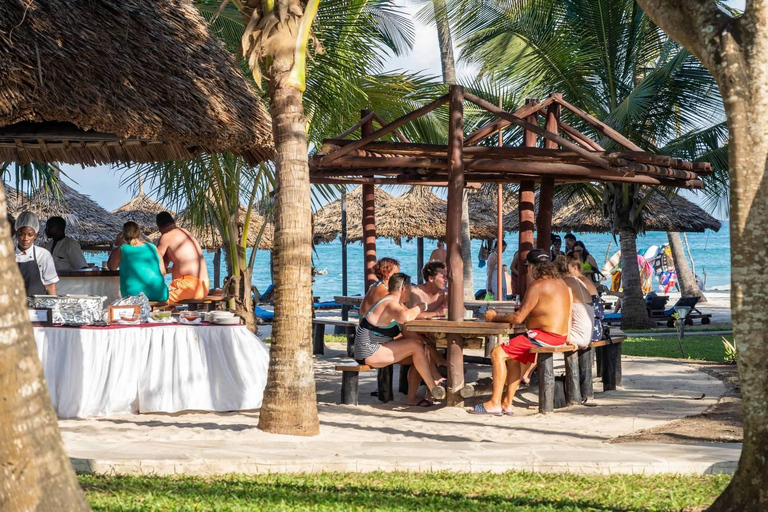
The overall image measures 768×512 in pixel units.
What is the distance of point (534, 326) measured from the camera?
26.8 feet

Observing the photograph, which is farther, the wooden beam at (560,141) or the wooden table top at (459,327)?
the wooden beam at (560,141)

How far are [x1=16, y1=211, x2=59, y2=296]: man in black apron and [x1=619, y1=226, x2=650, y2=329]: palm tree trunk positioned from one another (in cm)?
1278

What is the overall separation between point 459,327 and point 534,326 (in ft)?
2.33

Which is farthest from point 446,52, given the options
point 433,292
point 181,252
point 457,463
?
point 457,463

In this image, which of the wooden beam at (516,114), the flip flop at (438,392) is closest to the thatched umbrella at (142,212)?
the wooden beam at (516,114)

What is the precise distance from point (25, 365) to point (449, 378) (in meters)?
5.96

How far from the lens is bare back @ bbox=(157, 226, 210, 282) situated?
957 cm

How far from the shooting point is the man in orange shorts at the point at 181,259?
31.4 feet

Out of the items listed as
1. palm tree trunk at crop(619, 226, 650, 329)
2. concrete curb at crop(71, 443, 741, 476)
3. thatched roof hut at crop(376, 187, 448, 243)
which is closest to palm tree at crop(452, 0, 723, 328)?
palm tree trunk at crop(619, 226, 650, 329)

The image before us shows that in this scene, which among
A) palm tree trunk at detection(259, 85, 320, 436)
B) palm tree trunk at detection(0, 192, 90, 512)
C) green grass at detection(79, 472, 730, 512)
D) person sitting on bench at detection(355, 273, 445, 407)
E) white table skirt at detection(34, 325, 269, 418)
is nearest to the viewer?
palm tree trunk at detection(0, 192, 90, 512)

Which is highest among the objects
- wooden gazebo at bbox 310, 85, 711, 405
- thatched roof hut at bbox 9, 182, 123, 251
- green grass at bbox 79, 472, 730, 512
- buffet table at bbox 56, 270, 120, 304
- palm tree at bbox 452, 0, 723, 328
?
palm tree at bbox 452, 0, 723, 328

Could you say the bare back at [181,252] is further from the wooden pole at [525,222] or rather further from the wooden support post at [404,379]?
the wooden pole at [525,222]

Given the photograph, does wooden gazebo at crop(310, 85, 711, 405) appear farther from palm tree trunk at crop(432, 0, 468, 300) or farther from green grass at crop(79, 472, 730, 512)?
palm tree trunk at crop(432, 0, 468, 300)

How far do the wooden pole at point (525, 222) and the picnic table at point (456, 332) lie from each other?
4.54 feet
